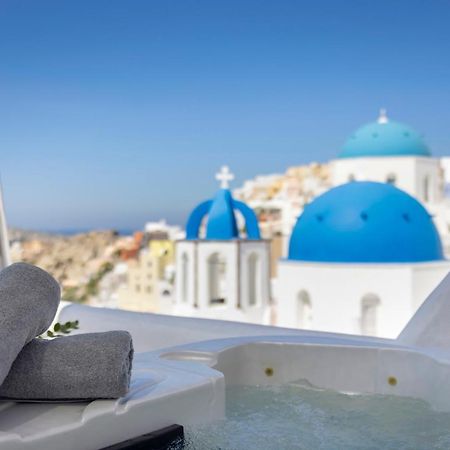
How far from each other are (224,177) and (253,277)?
1.65 m

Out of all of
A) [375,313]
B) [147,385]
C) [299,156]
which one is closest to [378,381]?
[147,385]

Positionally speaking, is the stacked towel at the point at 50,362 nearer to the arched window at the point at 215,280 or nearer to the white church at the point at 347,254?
the white church at the point at 347,254

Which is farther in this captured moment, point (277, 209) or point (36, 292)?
point (277, 209)

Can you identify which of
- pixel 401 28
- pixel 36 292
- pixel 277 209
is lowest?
pixel 277 209

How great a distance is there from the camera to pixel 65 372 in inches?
62.9

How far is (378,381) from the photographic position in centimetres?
240

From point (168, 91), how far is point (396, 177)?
1615 cm

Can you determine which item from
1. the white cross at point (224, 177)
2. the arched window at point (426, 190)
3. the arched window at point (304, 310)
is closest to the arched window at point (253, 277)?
the white cross at point (224, 177)

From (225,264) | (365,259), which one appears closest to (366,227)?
(365,259)

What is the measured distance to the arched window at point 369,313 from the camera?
9.21m

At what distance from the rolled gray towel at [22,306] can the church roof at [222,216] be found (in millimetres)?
8827

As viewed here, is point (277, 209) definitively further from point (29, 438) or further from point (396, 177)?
point (29, 438)

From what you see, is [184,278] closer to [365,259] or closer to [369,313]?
[369,313]

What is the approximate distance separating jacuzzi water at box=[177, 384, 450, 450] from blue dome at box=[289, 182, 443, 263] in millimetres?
6582
